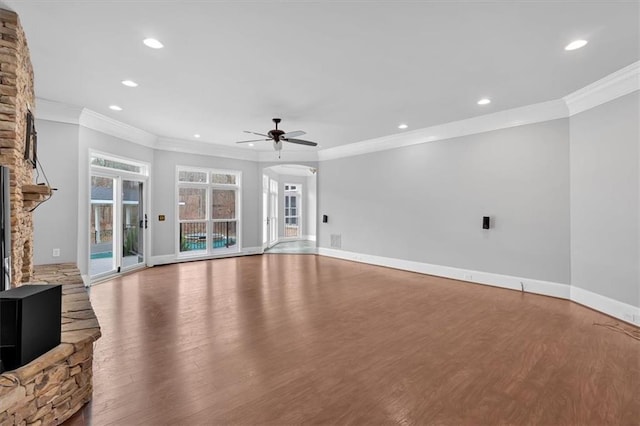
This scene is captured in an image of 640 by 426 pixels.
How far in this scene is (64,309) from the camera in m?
2.90

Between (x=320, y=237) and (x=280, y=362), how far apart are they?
246 inches

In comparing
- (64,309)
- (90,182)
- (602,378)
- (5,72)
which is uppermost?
(5,72)

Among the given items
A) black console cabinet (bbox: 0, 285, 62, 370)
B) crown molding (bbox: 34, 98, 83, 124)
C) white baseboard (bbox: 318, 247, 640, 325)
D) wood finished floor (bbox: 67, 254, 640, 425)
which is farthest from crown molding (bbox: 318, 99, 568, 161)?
black console cabinet (bbox: 0, 285, 62, 370)

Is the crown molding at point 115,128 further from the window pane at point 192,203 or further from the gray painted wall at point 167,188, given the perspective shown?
the window pane at point 192,203

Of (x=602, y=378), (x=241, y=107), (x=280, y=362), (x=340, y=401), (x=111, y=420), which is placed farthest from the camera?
(x=241, y=107)

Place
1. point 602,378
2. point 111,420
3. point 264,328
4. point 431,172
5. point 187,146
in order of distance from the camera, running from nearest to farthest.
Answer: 1. point 111,420
2. point 602,378
3. point 264,328
4. point 431,172
5. point 187,146

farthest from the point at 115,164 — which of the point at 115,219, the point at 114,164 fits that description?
the point at 115,219

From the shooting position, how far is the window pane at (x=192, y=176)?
8.02m

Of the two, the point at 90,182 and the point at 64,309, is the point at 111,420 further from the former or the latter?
the point at 90,182

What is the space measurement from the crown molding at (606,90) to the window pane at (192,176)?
773 centimetres

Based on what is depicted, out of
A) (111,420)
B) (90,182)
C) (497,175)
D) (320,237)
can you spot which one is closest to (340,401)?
(111,420)

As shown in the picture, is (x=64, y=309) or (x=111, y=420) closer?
(x=111, y=420)

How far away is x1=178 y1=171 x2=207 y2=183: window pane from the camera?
802 cm

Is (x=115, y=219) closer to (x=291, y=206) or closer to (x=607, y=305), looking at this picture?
(x=291, y=206)
